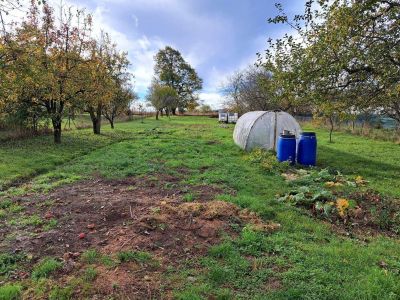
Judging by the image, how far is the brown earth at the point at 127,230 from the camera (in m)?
4.07

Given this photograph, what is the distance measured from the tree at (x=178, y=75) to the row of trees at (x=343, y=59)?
59.0m

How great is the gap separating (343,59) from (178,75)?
6362cm

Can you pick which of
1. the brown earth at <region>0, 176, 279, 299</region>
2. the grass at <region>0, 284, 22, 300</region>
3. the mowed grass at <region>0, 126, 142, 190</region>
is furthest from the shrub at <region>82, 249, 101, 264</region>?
the mowed grass at <region>0, 126, 142, 190</region>

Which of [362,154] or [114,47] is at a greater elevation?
[114,47]

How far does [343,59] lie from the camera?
8570 millimetres

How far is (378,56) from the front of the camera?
327 inches

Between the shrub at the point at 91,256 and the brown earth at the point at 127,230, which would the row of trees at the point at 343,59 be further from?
the shrub at the point at 91,256

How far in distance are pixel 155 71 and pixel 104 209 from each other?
220ft

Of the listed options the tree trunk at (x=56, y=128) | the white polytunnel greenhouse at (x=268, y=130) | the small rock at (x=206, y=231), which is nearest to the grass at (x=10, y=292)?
the small rock at (x=206, y=231)

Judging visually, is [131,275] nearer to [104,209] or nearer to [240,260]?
[240,260]

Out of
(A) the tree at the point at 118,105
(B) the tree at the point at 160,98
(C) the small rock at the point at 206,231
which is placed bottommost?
(C) the small rock at the point at 206,231

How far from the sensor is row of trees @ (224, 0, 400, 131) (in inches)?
329

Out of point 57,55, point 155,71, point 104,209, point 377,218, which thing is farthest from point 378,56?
point 155,71

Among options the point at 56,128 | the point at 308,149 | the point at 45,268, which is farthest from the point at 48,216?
the point at 56,128
